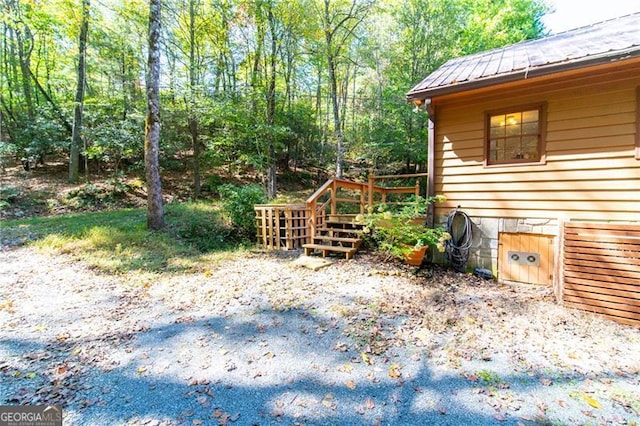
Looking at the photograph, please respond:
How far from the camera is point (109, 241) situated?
607 centimetres

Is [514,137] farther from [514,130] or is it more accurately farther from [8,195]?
[8,195]

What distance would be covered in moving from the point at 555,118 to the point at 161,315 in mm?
6208

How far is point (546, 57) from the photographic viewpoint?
14.2 feet

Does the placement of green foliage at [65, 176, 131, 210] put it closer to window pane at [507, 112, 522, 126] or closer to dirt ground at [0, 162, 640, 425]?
dirt ground at [0, 162, 640, 425]

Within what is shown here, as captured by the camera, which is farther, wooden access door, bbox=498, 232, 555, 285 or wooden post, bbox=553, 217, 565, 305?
wooden access door, bbox=498, 232, 555, 285

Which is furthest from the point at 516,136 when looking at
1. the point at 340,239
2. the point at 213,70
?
the point at 213,70

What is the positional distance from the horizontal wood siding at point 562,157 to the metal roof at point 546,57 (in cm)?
39

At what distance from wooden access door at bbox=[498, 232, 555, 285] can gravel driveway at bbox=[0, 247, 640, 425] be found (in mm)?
336

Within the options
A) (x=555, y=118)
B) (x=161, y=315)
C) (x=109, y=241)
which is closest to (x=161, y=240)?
(x=109, y=241)

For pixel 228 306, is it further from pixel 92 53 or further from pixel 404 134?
pixel 92 53

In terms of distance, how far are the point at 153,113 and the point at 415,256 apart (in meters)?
6.43

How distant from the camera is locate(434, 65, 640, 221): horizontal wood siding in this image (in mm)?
3918

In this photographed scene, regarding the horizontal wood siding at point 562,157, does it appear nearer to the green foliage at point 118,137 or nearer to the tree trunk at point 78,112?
the green foliage at point 118,137

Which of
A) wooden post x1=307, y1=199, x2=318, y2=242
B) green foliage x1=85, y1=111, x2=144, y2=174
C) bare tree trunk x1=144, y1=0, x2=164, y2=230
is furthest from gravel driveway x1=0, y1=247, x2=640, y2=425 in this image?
green foliage x1=85, y1=111, x2=144, y2=174
